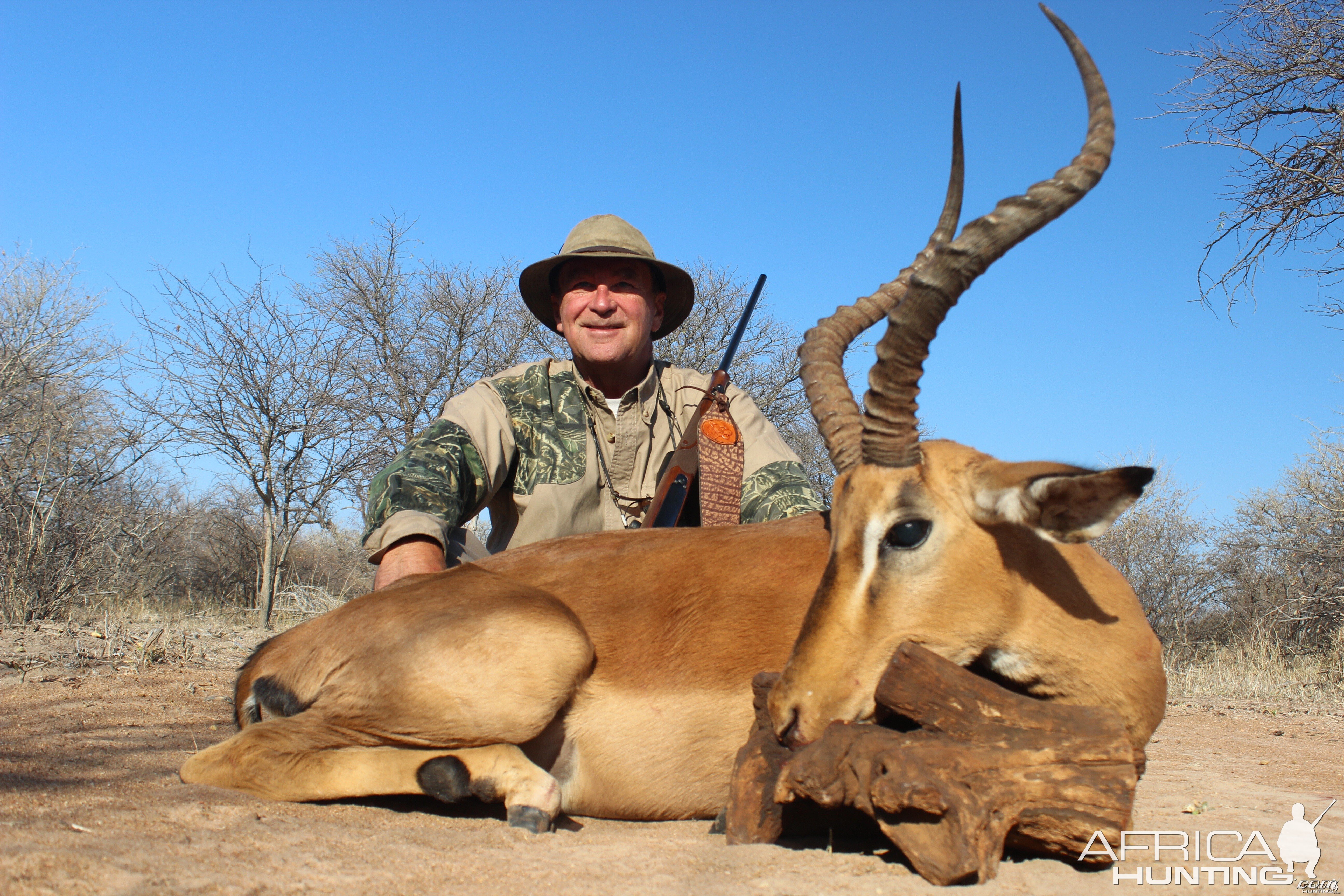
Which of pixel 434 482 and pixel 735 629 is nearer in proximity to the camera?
pixel 735 629

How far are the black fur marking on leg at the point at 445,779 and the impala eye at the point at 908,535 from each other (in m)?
1.72

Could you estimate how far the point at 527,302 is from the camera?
7.04 metres

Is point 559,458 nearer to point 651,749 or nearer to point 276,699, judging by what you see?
point 276,699

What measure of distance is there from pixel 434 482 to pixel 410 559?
0.54m

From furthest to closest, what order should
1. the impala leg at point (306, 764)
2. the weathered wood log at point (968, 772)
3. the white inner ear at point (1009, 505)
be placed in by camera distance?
1. the impala leg at point (306, 764)
2. the white inner ear at point (1009, 505)
3. the weathered wood log at point (968, 772)

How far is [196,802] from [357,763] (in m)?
0.54

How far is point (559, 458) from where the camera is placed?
586 cm

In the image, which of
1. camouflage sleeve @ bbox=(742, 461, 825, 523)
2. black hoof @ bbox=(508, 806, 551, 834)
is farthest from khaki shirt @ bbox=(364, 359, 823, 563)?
black hoof @ bbox=(508, 806, 551, 834)

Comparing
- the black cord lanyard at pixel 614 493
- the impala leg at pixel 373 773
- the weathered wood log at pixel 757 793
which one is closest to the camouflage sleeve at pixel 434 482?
the black cord lanyard at pixel 614 493

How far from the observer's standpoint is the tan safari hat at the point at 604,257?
244 inches

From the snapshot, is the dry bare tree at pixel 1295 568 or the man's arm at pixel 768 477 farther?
the dry bare tree at pixel 1295 568

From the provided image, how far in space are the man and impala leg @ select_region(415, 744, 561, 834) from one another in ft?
5.75

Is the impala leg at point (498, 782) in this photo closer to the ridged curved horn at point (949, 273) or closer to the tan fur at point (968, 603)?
the tan fur at point (968, 603)

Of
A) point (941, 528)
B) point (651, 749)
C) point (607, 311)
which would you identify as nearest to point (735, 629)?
point (651, 749)
